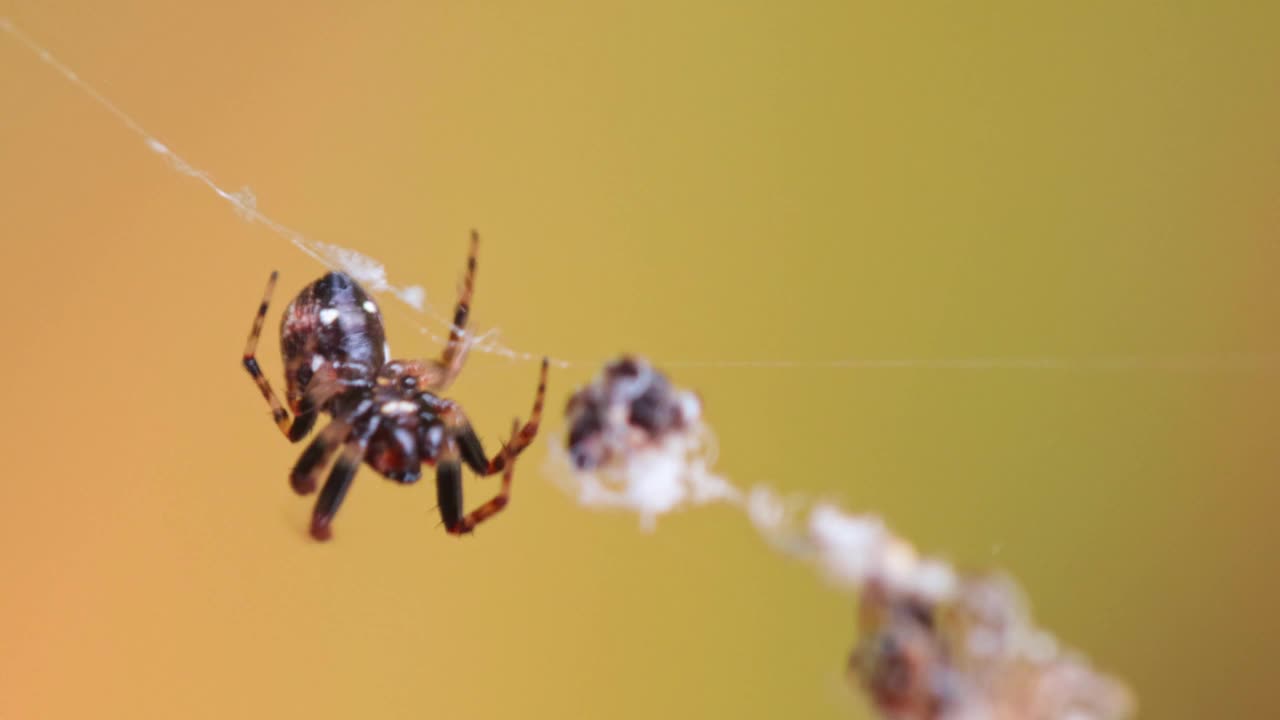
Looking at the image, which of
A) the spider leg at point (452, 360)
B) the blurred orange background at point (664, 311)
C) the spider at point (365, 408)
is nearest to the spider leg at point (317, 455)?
the spider at point (365, 408)

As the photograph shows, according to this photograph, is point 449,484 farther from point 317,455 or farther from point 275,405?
point 275,405

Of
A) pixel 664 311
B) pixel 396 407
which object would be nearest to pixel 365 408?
pixel 396 407

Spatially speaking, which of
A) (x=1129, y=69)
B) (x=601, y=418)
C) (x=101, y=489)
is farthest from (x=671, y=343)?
(x=101, y=489)

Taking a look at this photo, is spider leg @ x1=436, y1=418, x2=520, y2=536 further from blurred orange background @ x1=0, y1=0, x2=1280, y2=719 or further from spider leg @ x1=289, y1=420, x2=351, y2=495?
blurred orange background @ x1=0, y1=0, x2=1280, y2=719

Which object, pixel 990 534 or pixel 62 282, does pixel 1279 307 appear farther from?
pixel 62 282

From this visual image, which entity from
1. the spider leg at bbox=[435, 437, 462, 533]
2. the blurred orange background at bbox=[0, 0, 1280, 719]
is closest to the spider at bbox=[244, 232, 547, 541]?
the spider leg at bbox=[435, 437, 462, 533]

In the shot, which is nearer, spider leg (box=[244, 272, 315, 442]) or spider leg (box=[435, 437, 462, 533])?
spider leg (box=[435, 437, 462, 533])

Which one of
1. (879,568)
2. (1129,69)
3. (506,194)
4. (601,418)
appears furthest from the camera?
(506,194)
